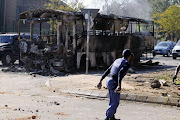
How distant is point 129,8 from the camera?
61750 millimetres

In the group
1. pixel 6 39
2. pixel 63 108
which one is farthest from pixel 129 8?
pixel 63 108

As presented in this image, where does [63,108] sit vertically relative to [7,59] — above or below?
below

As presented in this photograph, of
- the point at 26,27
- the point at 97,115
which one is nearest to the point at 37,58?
the point at 97,115

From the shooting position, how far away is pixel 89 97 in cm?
1015

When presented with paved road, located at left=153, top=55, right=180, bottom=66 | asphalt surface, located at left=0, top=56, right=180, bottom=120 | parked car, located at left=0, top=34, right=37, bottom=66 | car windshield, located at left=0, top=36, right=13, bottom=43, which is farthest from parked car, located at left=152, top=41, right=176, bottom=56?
asphalt surface, located at left=0, top=56, right=180, bottom=120

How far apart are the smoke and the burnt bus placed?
33139 millimetres

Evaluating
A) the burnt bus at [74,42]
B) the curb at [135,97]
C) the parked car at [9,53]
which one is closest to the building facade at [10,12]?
the parked car at [9,53]

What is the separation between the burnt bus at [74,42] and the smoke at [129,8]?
109 ft

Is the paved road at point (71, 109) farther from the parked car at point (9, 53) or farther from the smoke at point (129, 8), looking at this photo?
the smoke at point (129, 8)

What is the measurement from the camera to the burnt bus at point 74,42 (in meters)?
17.5

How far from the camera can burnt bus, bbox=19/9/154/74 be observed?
1745 centimetres

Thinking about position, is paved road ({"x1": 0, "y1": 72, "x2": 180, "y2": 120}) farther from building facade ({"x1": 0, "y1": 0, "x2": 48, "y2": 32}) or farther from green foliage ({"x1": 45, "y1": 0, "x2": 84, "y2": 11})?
building facade ({"x1": 0, "y1": 0, "x2": 48, "y2": 32})

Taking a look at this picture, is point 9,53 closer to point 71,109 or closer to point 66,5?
point 71,109

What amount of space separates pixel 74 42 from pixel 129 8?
44993mm
